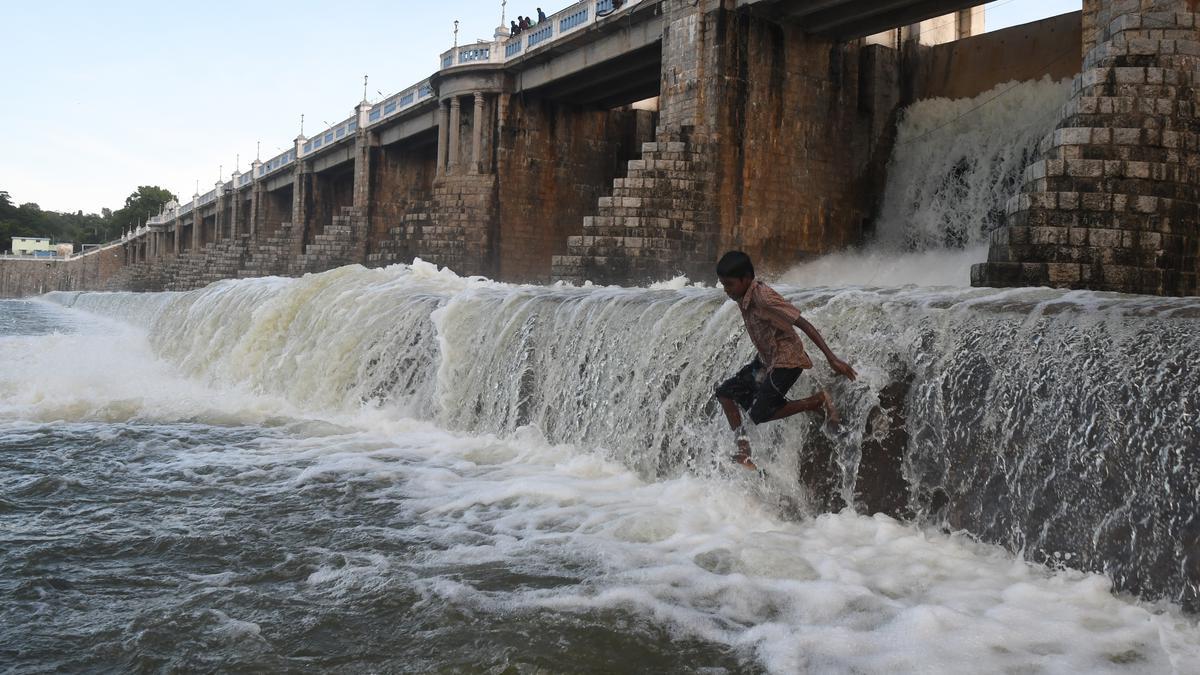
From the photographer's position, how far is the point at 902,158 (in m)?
18.2

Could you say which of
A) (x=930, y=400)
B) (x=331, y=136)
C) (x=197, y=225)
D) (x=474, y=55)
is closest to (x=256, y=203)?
(x=331, y=136)

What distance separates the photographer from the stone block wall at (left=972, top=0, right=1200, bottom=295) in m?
9.06

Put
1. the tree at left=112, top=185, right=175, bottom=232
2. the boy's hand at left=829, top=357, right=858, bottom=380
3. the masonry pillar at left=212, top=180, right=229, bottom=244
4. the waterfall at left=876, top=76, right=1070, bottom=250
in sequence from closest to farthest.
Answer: the boy's hand at left=829, top=357, right=858, bottom=380 → the waterfall at left=876, top=76, right=1070, bottom=250 → the masonry pillar at left=212, top=180, right=229, bottom=244 → the tree at left=112, top=185, right=175, bottom=232

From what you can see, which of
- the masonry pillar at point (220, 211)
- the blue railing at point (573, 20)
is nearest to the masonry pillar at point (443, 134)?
the blue railing at point (573, 20)

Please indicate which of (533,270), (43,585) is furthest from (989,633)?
(533,270)

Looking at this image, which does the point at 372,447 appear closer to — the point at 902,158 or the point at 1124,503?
the point at 1124,503

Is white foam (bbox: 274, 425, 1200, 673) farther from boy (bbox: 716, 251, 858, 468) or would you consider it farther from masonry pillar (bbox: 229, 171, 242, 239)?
masonry pillar (bbox: 229, 171, 242, 239)

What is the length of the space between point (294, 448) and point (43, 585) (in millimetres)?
3352

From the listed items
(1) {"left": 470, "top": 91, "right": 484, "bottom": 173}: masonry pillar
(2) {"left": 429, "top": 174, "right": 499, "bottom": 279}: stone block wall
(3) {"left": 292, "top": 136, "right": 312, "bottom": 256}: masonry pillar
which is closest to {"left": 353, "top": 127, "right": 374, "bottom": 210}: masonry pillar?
(3) {"left": 292, "top": 136, "right": 312, "bottom": 256}: masonry pillar

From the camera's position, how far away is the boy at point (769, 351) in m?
4.70

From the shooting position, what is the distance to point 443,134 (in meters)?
26.6

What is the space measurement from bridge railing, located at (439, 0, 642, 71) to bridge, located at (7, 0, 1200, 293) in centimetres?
5

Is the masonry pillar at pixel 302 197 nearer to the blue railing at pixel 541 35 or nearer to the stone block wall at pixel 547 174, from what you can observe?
the stone block wall at pixel 547 174

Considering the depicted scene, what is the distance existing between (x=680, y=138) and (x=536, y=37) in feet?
25.6
